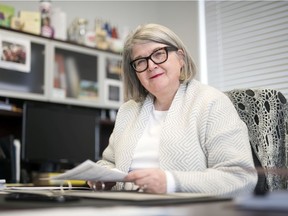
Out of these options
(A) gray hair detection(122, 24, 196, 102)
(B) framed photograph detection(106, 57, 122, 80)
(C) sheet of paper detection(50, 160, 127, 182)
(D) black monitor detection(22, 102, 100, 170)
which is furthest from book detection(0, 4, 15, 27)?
(C) sheet of paper detection(50, 160, 127, 182)

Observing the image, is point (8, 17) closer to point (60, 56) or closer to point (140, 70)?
point (60, 56)

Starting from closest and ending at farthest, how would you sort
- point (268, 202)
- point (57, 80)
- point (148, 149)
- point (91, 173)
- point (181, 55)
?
1. point (268, 202)
2. point (91, 173)
3. point (148, 149)
4. point (181, 55)
5. point (57, 80)

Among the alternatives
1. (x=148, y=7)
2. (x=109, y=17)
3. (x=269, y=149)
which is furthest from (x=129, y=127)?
(x=148, y=7)

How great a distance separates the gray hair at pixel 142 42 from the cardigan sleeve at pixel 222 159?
30cm

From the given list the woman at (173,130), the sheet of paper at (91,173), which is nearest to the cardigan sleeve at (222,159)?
the woman at (173,130)

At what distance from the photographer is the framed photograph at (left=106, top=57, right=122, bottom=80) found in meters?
3.37

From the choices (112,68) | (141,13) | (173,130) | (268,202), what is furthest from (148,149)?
(141,13)

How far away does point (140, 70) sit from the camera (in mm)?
1590

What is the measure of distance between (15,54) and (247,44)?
168cm

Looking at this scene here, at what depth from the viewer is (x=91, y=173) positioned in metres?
0.98

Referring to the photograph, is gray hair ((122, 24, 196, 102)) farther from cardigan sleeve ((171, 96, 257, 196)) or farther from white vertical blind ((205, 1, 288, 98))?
white vertical blind ((205, 1, 288, 98))

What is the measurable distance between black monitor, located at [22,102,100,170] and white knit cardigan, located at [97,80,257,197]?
1.36 meters

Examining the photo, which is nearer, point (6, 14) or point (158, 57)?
point (158, 57)

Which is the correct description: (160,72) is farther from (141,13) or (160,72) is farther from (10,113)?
(141,13)
